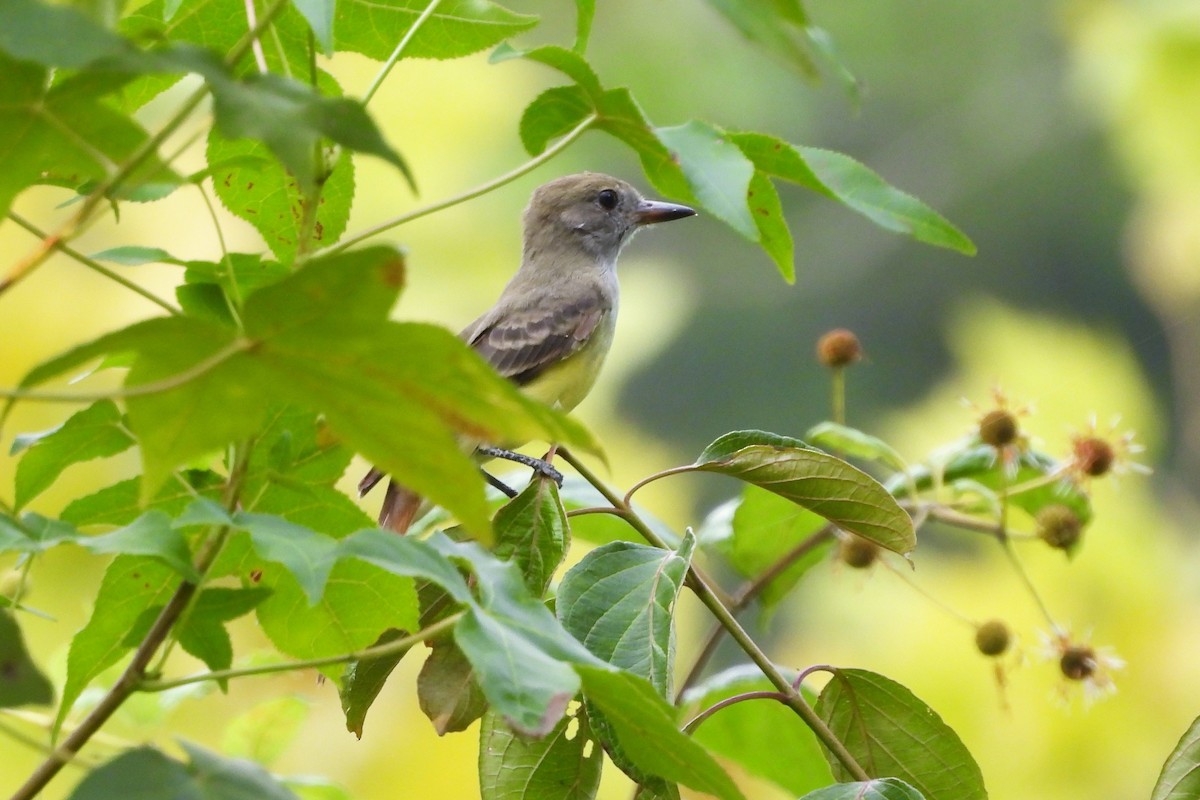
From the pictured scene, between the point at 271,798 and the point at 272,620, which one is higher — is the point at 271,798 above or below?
above

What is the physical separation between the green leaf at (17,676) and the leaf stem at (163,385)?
15 centimetres

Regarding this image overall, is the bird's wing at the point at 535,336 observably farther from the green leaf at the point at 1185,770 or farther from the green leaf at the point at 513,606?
the green leaf at the point at 513,606

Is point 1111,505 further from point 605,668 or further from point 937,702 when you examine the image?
point 605,668

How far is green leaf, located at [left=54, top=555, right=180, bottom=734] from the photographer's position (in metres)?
1.20

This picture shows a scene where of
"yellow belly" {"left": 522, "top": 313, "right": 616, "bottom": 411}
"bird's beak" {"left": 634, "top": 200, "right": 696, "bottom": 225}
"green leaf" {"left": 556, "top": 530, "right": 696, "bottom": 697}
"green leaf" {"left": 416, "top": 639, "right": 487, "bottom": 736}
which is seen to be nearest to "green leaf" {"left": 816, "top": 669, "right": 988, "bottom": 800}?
"green leaf" {"left": 556, "top": 530, "right": 696, "bottom": 697}

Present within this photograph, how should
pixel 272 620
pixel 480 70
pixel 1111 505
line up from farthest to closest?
pixel 480 70, pixel 1111 505, pixel 272 620

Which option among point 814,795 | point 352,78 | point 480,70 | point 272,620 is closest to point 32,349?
point 352,78

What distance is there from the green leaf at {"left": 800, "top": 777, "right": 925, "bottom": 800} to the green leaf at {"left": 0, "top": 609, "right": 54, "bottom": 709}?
735 mm

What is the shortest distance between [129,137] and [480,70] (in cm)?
575

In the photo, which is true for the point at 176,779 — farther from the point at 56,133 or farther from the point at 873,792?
the point at 873,792

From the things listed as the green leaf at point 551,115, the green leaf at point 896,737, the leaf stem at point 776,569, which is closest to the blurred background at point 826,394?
the leaf stem at point 776,569

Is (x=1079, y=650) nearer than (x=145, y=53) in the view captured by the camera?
No

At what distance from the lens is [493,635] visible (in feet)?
2.95

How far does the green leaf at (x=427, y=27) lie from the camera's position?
1.34m
